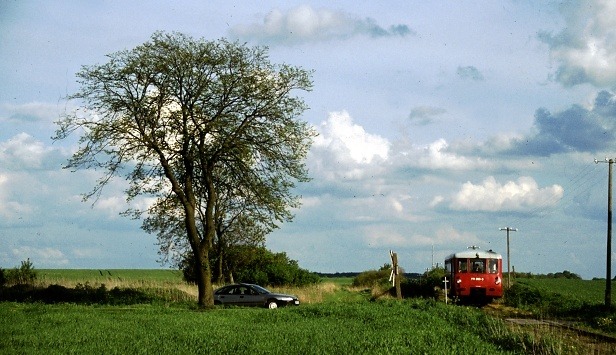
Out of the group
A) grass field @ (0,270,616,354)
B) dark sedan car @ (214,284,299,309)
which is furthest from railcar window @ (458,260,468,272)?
grass field @ (0,270,616,354)

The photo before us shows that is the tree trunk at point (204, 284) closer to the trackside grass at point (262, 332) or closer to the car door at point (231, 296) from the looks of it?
the car door at point (231, 296)

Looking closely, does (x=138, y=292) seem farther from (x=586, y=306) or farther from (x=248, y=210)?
(x=586, y=306)

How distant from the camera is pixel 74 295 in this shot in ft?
155

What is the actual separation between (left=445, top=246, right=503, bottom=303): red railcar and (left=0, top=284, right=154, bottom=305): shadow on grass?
1880 cm

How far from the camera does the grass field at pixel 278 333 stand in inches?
825

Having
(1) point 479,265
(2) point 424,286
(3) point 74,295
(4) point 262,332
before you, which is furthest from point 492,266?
(4) point 262,332

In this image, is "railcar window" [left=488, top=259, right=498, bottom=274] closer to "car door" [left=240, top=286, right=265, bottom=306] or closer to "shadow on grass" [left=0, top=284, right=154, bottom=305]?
"car door" [left=240, top=286, right=265, bottom=306]

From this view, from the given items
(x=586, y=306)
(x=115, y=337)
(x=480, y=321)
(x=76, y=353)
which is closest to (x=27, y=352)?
(x=76, y=353)

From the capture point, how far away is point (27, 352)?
19.9 metres

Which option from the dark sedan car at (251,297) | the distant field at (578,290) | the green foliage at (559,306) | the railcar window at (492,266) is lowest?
the distant field at (578,290)

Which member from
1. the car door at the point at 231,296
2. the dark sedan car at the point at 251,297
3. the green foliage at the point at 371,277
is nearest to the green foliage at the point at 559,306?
the dark sedan car at the point at 251,297

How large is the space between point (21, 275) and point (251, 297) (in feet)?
52.3

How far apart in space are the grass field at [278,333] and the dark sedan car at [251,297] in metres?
9.88

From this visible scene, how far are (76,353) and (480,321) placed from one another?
53.9ft
